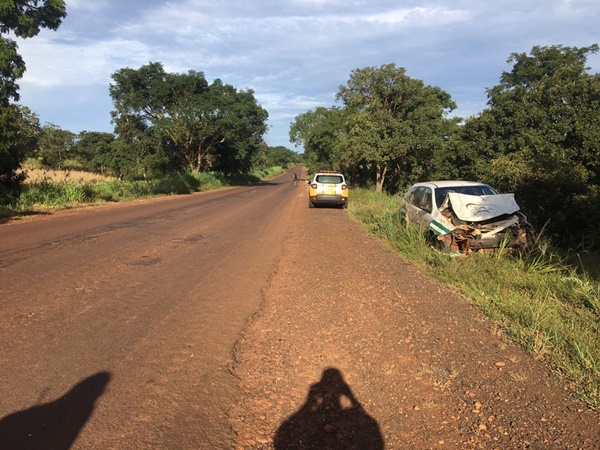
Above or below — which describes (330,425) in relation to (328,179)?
below

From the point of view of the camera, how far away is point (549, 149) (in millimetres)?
15664

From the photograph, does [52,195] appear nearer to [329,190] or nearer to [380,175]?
[329,190]

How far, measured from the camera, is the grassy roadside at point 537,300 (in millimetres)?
3637

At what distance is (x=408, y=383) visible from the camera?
3445mm

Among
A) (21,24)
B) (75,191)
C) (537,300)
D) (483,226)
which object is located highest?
(21,24)

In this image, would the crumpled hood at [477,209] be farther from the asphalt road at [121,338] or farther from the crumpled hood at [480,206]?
the asphalt road at [121,338]

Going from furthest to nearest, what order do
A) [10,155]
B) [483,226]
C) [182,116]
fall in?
[182,116] < [10,155] < [483,226]

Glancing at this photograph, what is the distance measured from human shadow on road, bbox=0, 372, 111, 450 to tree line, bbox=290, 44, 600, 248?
883cm

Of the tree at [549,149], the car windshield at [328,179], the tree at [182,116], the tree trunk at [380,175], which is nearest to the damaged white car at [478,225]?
the tree at [549,149]

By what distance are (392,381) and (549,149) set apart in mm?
15647

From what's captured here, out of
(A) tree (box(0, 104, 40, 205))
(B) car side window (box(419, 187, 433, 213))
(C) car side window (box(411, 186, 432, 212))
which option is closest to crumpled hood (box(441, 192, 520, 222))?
(B) car side window (box(419, 187, 433, 213))

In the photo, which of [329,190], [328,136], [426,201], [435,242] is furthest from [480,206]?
[328,136]

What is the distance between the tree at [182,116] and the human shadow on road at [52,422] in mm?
35871

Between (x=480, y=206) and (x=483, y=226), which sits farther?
(x=480, y=206)
